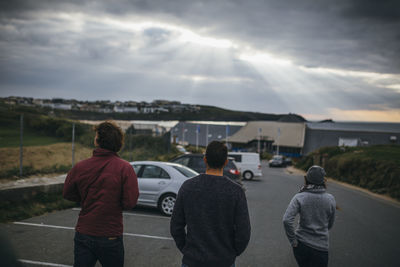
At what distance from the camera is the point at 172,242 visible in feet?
22.7

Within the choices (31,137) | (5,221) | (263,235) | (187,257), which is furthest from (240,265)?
(31,137)

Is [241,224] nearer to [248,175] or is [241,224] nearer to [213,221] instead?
[213,221]

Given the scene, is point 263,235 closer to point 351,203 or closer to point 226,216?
point 226,216

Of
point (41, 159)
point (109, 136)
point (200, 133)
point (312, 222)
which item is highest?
point (109, 136)

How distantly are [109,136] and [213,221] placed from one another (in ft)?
4.67

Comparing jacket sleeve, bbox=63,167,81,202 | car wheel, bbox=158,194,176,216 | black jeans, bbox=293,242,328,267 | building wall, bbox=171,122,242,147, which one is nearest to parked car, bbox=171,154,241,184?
car wheel, bbox=158,194,176,216

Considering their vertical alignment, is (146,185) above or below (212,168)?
below

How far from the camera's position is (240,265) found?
5.75 metres

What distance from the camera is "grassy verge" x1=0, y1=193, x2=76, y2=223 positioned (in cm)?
795

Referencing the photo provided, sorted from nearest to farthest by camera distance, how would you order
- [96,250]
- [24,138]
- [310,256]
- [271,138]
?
1. [96,250]
2. [310,256]
3. [24,138]
4. [271,138]

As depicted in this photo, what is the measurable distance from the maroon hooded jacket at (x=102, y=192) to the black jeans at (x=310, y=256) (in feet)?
6.99

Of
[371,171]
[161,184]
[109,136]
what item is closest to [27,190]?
[161,184]

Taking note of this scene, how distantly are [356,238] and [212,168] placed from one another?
21.6 ft

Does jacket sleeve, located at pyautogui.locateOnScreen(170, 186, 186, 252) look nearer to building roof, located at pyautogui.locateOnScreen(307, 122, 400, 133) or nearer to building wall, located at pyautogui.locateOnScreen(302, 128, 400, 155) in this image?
building wall, located at pyautogui.locateOnScreen(302, 128, 400, 155)
